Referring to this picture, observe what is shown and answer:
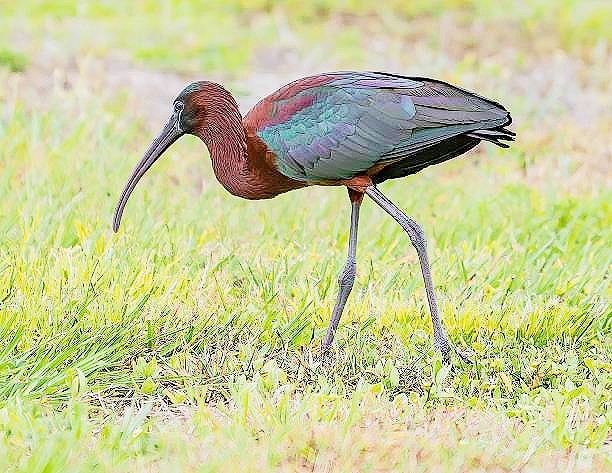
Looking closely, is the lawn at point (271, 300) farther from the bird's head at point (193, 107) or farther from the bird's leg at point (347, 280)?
the bird's head at point (193, 107)

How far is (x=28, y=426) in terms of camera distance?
4.07 meters

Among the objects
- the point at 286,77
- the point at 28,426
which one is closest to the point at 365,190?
the point at 28,426

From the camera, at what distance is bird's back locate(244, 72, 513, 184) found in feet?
15.8

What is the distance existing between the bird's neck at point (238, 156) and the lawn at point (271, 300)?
551 millimetres

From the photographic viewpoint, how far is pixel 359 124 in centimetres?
485

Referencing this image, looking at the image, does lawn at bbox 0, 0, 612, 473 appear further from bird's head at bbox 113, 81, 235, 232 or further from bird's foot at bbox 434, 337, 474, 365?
bird's head at bbox 113, 81, 235, 232

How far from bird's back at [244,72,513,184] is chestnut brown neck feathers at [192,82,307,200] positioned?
0.05 metres

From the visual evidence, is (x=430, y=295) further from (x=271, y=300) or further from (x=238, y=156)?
(x=238, y=156)

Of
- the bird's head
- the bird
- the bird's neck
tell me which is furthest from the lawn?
the bird's head

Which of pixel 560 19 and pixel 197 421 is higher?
pixel 560 19

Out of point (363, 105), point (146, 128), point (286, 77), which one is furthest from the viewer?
point (286, 77)

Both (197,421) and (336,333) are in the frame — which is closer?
(197,421)

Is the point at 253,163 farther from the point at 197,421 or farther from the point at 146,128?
the point at 146,128

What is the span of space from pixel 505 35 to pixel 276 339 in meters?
7.04
